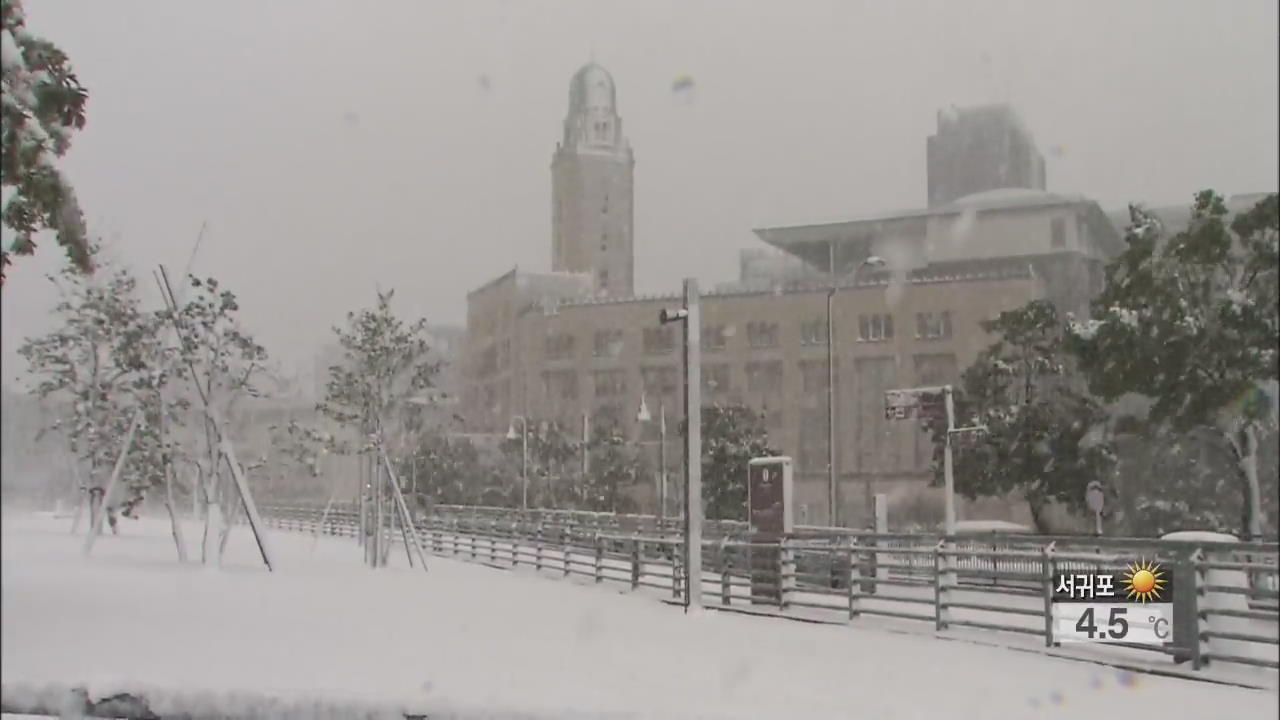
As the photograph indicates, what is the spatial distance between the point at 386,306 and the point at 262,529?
1920 millimetres

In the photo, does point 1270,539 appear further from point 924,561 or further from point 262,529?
point 262,529

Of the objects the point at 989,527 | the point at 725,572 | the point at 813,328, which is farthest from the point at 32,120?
the point at 725,572

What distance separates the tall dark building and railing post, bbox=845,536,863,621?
2.69m

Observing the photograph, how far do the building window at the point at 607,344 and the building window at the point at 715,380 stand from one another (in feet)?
2.37

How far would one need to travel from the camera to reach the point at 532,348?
32.0ft

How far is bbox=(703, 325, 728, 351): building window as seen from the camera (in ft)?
32.9

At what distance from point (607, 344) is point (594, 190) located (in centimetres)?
124

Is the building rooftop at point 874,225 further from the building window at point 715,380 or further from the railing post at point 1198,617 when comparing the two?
the railing post at point 1198,617

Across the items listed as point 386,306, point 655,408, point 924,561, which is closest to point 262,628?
point 386,306

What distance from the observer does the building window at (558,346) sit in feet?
31.7

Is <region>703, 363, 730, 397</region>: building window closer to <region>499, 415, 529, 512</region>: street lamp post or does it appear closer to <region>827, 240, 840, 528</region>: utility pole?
<region>827, 240, 840, 528</region>: utility pole

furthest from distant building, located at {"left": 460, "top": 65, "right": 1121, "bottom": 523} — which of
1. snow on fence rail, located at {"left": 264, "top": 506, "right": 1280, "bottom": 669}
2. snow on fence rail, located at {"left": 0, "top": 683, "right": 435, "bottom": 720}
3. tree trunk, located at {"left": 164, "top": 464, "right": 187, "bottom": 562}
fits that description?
snow on fence rail, located at {"left": 0, "top": 683, "right": 435, "bottom": 720}

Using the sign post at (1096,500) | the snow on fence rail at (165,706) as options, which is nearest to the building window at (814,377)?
the sign post at (1096,500)
